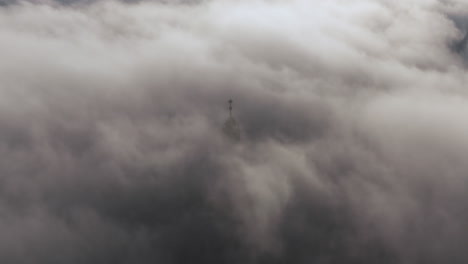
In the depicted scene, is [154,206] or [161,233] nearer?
[161,233]

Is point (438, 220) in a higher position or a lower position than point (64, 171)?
higher

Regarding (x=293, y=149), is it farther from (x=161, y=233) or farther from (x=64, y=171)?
(x=64, y=171)

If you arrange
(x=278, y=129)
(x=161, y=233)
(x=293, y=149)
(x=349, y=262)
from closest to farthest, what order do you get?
(x=349, y=262) → (x=161, y=233) → (x=293, y=149) → (x=278, y=129)

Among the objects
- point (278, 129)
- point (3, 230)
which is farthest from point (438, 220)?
point (3, 230)

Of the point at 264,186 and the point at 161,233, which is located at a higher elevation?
the point at 264,186

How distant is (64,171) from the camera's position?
402 ft

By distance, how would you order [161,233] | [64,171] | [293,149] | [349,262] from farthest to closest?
[293,149] < [64,171] < [161,233] < [349,262]

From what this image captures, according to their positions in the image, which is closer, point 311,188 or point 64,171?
point 311,188

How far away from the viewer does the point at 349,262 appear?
84.6m

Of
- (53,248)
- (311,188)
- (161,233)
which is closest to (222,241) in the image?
(161,233)

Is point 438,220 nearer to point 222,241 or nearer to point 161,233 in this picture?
point 222,241

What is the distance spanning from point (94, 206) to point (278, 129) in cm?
7830

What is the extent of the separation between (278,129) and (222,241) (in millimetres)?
→ 72614

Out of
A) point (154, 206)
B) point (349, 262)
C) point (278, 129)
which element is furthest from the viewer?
point (278, 129)
